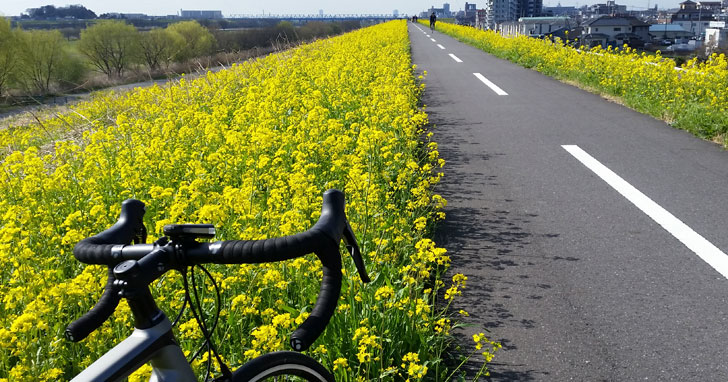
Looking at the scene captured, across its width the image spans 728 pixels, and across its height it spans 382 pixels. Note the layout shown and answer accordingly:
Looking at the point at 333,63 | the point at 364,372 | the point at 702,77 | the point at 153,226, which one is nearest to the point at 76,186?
the point at 153,226

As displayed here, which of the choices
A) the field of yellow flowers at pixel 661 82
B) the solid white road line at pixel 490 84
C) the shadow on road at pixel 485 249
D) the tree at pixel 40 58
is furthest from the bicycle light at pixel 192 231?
the tree at pixel 40 58

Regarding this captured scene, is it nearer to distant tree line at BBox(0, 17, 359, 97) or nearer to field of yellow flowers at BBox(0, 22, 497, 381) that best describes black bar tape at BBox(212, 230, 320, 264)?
field of yellow flowers at BBox(0, 22, 497, 381)

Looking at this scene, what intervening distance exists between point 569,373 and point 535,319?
600mm

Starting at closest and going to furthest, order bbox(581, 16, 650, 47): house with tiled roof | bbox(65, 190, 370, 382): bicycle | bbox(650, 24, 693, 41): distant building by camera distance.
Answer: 1. bbox(65, 190, 370, 382): bicycle
2. bbox(581, 16, 650, 47): house with tiled roof
3. bbox(650, 24, 693, 41): distant building

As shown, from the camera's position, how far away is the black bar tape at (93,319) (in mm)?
1230

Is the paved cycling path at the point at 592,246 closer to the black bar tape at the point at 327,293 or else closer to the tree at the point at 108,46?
the black bar tape at the point at 327,293

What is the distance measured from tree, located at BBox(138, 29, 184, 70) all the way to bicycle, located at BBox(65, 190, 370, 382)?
56020 millimetres

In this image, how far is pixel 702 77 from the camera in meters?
10.8

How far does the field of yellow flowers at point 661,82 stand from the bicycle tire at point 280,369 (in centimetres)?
817

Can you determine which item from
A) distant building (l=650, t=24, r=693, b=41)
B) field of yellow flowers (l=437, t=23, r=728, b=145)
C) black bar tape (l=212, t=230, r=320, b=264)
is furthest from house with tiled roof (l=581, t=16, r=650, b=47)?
black bar tape (l=212, t=230, r=320, b=264)

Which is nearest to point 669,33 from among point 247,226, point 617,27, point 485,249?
point 617,27

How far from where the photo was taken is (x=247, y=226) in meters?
4.26

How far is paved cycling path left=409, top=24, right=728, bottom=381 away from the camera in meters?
3.34

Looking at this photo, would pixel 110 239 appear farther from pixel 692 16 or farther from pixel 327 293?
pixel 692 16
